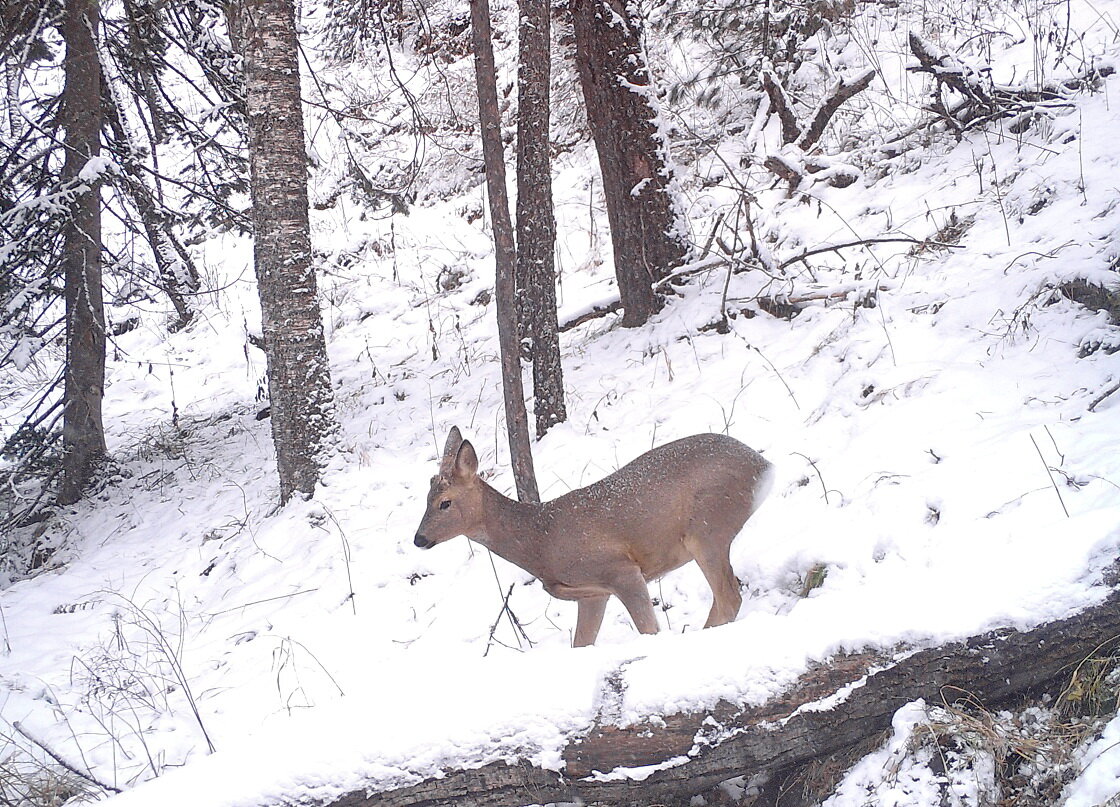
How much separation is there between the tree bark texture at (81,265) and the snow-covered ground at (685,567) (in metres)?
0.58

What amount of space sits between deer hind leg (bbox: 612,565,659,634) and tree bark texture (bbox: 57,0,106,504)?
6840mm

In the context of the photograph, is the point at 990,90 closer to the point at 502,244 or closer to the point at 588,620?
the point at 502,244

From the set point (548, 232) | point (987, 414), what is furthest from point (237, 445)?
point (987, 414)

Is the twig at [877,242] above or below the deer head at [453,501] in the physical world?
above

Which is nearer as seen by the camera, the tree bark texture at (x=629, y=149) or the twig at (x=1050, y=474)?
the twig at (x=1050, y=474)

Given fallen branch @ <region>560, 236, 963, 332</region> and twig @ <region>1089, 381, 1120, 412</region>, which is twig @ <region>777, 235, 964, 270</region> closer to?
fallen branch @ <region>560, 236, 963, 332</region>

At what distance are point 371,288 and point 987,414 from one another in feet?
36.5

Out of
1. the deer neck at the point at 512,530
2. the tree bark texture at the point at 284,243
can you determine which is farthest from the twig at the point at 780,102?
the deer neck at the point at 512,530

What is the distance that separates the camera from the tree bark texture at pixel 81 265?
9109mm

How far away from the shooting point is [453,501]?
4.78m

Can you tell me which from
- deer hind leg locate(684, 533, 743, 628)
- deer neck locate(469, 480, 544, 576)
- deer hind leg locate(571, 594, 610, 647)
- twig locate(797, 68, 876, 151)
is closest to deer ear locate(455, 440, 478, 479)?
deer neck locate(469, 480, 544, 576)

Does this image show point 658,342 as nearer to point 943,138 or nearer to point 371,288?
point 943,138

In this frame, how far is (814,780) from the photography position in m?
2.98

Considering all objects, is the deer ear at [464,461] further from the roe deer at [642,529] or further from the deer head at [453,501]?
the roe deer at [642,529]
